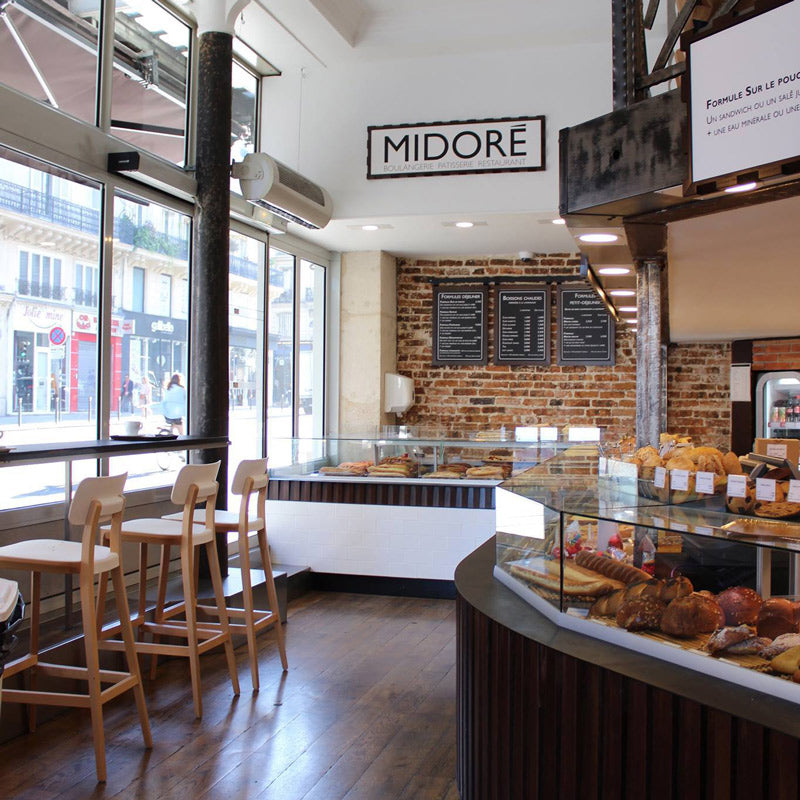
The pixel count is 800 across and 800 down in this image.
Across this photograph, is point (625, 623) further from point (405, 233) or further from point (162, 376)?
point (405, 233)

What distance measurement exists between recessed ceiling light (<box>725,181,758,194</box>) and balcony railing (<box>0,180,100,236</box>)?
3554 millimetres

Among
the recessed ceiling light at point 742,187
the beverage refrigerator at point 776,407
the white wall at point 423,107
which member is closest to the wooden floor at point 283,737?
the recessed ceiling light at point 742,187

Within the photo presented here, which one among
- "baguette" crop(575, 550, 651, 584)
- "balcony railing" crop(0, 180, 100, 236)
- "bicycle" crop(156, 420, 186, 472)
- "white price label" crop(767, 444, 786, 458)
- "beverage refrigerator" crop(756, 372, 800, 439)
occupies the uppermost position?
"balcony railing" crop(0, 180, 100, 236)

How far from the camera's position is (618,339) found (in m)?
8.01

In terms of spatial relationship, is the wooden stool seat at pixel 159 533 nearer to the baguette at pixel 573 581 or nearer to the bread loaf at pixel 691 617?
the baguette at pixel 573 581

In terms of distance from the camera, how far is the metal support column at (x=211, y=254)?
17.1ft

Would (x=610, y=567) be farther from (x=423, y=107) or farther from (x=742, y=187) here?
(x=423, y=107)

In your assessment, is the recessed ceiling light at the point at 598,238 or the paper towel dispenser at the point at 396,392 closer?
the recessed ceiling light at the point at 598,238

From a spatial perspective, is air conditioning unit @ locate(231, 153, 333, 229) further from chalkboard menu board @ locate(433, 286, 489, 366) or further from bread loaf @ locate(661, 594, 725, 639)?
bread loaf @ locate(661, 594, 725, 639)

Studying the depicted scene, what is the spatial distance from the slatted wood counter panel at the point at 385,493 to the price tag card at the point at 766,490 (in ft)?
10.6

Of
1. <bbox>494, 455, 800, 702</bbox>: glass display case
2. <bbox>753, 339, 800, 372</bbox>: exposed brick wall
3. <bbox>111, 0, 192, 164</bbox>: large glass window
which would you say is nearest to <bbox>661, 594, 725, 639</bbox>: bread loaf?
<bbox>494, 455, 800, 702</bbox>: glass display case

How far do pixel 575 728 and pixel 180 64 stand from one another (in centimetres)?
520

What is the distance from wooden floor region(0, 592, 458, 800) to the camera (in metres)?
3.08

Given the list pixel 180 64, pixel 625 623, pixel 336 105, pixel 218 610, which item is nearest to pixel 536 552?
pixel 625 623
